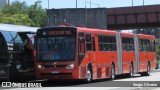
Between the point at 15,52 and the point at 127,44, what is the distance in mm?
9324

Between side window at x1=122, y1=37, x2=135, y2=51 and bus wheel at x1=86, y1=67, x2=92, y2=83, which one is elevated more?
side window at x1=122, y1=37, x2=135, y2=51

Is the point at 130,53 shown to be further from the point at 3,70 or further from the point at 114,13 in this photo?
the point at 114,13

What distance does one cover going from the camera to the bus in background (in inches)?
1028

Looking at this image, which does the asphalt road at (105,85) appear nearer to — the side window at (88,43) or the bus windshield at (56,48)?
the bus windshield at (56,48)

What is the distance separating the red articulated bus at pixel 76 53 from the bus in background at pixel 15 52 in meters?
→ 1.59

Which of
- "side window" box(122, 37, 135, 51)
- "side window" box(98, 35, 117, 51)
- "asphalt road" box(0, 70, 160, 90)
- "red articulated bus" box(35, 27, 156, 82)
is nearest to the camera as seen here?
"asphalt road" box(0, 70, 160, 90)

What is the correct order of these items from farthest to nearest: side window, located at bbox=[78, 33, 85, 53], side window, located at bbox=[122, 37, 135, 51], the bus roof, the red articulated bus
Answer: side window, located at bbox=[122, 37, 135, 51] → the bus roof → side window, located at bbox=[78, 33, 85, 53] → the red articulated bus

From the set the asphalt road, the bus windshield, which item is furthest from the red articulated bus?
the asphalt road

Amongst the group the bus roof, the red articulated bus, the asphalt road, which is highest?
the bus roof

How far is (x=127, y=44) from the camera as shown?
3353cm

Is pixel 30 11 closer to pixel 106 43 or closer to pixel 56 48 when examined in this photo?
pixel 106 43

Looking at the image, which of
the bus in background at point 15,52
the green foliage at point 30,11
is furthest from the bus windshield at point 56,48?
the green foliage at point 30,11

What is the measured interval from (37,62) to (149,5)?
188 ft

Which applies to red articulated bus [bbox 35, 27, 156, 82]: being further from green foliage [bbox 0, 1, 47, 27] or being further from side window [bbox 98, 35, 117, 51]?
green foliage [bbox 0, 1, 47, 27]
